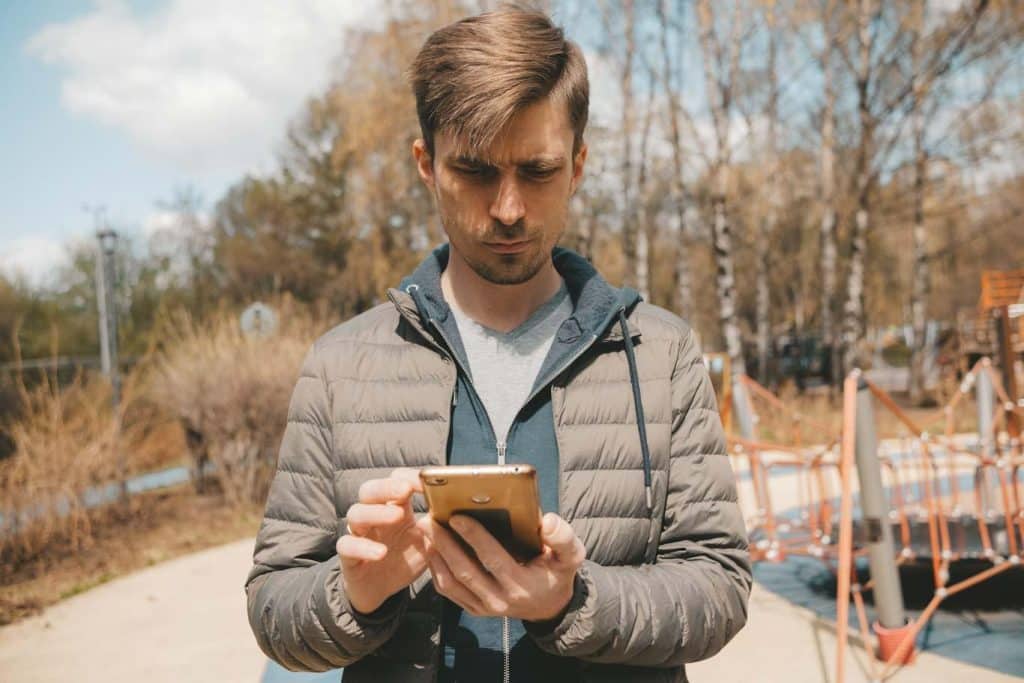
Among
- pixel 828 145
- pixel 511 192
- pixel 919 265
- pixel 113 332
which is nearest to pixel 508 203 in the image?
pixel 511 192

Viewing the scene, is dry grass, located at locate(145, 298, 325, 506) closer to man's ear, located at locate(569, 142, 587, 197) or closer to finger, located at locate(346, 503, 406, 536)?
man's ear, located at locate(569, 142, 587, 197)

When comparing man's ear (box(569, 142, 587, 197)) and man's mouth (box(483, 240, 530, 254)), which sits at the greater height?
man's ear (box(569, 142, 587, 197))

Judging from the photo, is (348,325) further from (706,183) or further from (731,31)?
(706,183)

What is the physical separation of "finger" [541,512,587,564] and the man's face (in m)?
0.54

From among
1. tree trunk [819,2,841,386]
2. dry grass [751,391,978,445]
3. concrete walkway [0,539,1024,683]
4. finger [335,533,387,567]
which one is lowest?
dry grass [751,391,978,445]

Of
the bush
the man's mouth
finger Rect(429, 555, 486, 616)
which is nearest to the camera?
finger Rect(429, 555, 486, 616)

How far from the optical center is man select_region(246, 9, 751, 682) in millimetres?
1292

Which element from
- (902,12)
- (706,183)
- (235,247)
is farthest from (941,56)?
(235,247)

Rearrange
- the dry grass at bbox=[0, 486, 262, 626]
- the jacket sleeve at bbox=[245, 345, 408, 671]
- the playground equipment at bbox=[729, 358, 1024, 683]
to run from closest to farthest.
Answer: the jacket sleeve at bbox=[245, 345, 408, 671] → the playground equipment at bbox=[729, 358, 1024, 683] → the dry grass at bbox=[0, 486, 262, 626]

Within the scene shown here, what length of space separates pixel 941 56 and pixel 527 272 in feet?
56.7

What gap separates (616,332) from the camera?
1.54 m

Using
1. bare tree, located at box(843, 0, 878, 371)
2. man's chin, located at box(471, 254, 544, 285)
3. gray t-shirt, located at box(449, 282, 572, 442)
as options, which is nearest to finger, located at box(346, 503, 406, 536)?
gray t-shirt, located at box(449, 282, 572, 442)

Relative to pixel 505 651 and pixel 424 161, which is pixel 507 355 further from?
pixel 505 651

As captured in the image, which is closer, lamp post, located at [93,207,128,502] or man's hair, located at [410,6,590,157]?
man's hair, located at [410,6,590,157]
